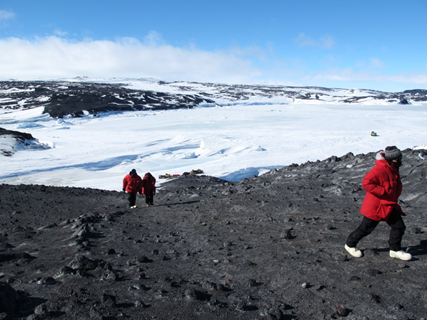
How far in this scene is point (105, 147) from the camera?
22953mm

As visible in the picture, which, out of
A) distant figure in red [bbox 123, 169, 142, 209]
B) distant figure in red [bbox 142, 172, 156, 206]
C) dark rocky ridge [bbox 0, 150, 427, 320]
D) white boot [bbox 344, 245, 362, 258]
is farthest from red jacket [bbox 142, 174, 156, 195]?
white boot [bbox 344, 245, 362, 258]

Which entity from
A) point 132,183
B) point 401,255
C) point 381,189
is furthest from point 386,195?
point 132,183

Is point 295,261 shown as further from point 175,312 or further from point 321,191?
point 321,191

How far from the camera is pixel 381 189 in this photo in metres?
3.08

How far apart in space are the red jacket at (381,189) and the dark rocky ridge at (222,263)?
54 centimetres

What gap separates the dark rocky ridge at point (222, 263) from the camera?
8.71 feet

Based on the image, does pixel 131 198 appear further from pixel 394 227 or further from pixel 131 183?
Result: pixel 394 227

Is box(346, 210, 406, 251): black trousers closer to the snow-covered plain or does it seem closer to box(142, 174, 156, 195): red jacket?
box(142, 174, 156, 195): red jacket

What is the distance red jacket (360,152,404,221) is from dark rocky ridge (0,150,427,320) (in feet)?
1.78

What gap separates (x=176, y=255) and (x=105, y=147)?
20.2 m

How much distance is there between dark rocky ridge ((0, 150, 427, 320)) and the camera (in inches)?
104

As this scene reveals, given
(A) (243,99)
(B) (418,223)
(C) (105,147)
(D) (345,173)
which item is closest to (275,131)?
(C) (105,147)

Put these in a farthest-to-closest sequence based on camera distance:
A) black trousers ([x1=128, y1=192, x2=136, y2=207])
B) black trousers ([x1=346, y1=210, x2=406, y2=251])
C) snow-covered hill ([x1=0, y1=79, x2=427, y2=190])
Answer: snow-covered hill ([x1=0, y1=79, x2=427, y2=190])
black trousers ([x1=128, y1=192, x2=136, y2=207])
black trousers ([x1=346, y1=210, x2=406, y2=251])

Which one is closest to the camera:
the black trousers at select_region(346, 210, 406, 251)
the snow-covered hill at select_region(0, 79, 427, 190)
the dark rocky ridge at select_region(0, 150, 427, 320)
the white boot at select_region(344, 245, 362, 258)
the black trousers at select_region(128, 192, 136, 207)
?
the dark rocky ridge at select_region(0, 150, 427, 320)
